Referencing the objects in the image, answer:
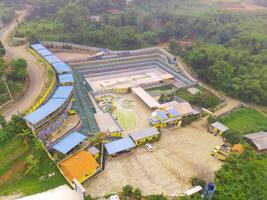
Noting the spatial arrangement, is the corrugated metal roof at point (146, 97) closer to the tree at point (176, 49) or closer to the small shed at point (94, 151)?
the small shed at point (94, 151)

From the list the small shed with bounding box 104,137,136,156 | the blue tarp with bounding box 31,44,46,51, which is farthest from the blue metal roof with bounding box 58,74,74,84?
the small shed with bounding box 104,137,136,156

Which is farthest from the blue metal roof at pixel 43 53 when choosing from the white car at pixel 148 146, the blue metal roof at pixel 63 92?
the white car at pixel 148 146

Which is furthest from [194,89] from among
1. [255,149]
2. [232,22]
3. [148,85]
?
[232,22]

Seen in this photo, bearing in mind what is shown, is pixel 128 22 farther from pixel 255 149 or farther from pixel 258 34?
pixel 255 149

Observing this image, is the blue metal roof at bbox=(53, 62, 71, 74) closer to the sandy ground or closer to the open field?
the open field

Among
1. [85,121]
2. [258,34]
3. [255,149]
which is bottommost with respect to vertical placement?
[255,149]

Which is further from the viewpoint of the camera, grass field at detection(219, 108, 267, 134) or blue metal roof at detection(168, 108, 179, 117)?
grass field at detection(219, 108, 267, 134)

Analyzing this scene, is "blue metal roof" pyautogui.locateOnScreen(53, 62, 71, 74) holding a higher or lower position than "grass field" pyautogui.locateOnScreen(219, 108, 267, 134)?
higher
